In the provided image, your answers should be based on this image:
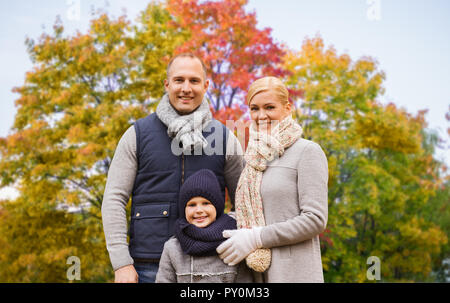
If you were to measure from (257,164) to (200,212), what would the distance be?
48cm

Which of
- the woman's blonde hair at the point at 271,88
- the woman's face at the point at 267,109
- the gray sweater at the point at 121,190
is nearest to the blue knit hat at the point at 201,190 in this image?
the gray sweater at the point at 121,190

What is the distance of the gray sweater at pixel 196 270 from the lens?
7.97 ft

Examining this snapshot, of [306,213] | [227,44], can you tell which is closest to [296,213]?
[306,213]

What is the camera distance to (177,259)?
2486 millimetres

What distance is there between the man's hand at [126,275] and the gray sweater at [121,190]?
3cm

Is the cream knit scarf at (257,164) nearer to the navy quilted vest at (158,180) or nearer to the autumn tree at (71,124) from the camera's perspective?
the navy quilted vest at (158,180)

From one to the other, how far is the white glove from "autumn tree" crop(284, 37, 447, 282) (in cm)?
857

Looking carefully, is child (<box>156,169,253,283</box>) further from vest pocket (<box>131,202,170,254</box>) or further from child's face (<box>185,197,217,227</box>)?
vest pocket (<box>131,202,170,254</box>)

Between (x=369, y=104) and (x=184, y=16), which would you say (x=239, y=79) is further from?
(x=369, y=104)

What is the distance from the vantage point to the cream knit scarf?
7.93 feet

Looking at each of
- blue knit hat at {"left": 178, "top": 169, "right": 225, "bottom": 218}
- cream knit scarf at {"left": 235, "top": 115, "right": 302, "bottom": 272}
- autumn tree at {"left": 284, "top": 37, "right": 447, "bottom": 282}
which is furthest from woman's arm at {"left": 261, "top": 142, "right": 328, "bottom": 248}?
autumn tree at {"left": 284, "top": 37, "right": 447, "bottom": 282}

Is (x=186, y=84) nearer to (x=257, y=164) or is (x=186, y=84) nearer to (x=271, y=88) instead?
(x=271, y=88)

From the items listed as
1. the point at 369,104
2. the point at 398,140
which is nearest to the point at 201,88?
the point at 369,104
